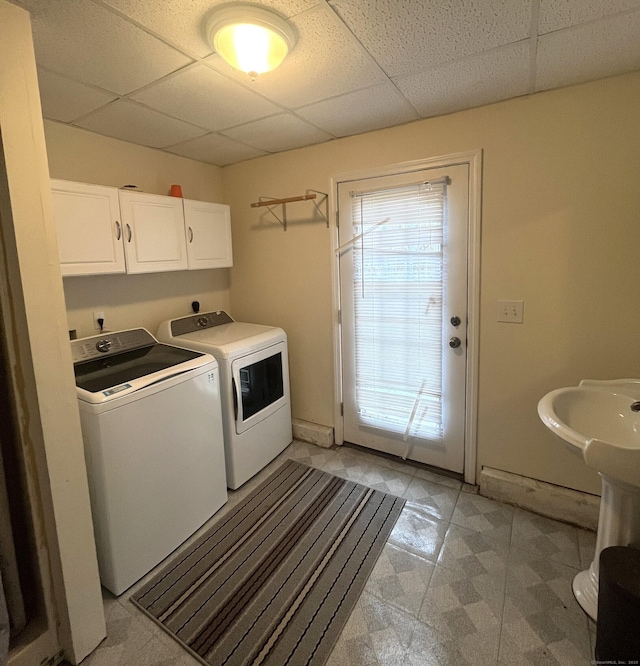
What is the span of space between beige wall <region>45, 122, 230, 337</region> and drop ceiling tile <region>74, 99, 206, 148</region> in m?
0.11

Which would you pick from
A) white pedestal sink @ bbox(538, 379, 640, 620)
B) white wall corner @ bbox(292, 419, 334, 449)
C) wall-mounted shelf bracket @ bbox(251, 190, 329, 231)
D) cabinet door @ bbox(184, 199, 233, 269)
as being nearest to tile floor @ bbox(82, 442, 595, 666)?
white pedestal sink @ bbox(538, 379, 640, 620)

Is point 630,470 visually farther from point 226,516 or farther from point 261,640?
point 226,516

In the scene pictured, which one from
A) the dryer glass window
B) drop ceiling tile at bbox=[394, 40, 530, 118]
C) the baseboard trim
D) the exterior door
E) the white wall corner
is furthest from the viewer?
the white wall corner

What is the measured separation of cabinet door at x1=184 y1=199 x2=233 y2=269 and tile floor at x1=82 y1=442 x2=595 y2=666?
1763mm

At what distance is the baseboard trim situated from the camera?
204 cm

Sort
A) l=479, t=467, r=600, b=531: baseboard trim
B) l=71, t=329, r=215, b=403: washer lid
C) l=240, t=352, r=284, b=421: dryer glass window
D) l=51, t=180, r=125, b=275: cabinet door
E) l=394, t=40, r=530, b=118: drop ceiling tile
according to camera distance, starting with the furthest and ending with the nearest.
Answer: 1. l=240, t=352, r=284, b=421: dryer glass window
2. l=479, t=467, r=600, b=531: baseboard trim
3. l=51, t=180, r=125, b=275: cabinet door
4. l=71, t=329, r=215, b=403: washer lid
5. l=394, t=40, r=530, b=118: drop ceiling tile

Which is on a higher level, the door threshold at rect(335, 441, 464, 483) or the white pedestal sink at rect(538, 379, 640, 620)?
the white pedestal sink at rect(538, 379, 640, 620)

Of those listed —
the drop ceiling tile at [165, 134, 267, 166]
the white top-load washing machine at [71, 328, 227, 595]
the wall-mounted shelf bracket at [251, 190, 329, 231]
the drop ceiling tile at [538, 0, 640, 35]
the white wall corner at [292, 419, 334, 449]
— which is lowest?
the white wall corner at [292, 419, 334, 449]

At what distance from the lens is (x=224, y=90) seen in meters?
1.80

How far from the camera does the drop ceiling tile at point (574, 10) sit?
125cm

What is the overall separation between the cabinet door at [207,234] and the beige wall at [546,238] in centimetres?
84

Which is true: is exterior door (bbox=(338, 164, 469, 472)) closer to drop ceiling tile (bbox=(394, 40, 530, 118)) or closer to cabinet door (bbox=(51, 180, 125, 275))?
drop ceiling tile (bbox=(394, 40, 530, 118))

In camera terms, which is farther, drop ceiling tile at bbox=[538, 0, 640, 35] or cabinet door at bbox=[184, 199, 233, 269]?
cabinet door at bbox=[184, 199, 233, 269]

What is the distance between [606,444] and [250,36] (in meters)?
1.92
